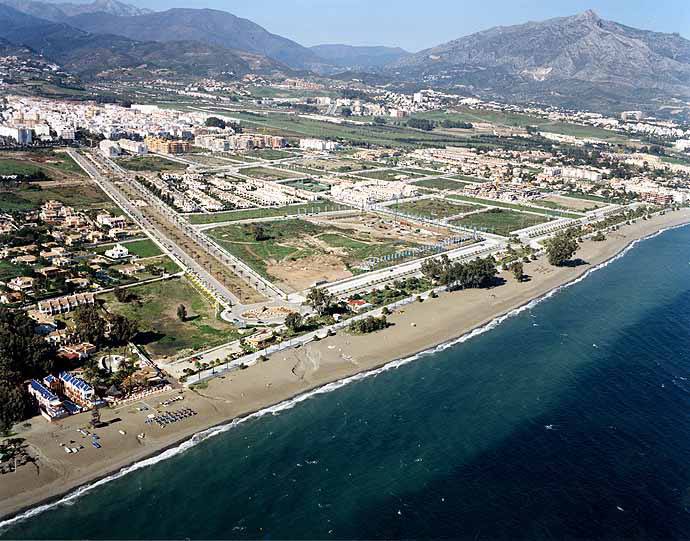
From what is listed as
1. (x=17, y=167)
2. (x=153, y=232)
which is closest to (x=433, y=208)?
(x=153, y=232)

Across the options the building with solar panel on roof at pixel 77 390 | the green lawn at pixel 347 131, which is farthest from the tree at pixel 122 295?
the green lawn at pixel 347 131

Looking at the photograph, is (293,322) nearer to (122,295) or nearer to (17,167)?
(122,295)

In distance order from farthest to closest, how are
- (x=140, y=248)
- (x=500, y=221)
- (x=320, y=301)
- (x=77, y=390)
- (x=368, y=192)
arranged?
(x=368, y=192), (x=500, y=221), (x=140, y=248), (x=320, y=301), (x=77, y=390)

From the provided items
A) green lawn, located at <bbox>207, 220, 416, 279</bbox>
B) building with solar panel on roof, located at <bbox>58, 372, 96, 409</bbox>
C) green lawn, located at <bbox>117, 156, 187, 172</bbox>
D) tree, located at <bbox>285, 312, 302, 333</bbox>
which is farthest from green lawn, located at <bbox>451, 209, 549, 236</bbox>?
green lawn, located at <bbox>117, 156, 187, 172</bbox>

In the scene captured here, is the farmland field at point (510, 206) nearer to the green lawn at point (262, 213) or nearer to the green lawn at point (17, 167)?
the green lawn at point (262, 213)

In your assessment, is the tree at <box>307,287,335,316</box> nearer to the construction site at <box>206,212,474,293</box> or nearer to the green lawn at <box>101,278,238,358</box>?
the construction site at <box>206,212,474,293</box>

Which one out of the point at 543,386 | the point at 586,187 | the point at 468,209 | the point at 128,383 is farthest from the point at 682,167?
the point at 128,383
